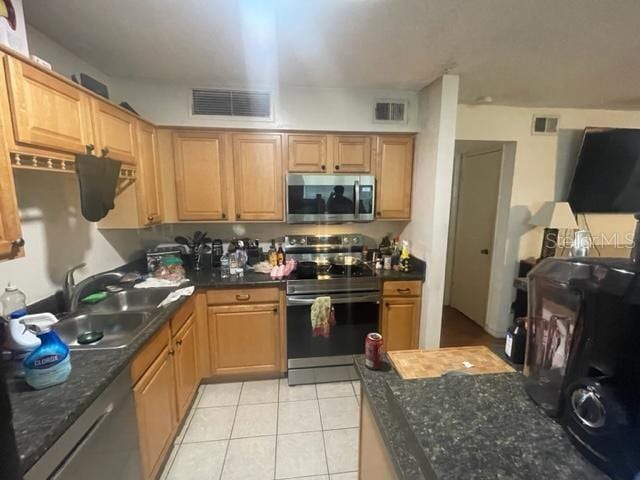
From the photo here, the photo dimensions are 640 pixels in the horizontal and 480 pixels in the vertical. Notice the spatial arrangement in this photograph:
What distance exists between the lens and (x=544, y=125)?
2.92 meters

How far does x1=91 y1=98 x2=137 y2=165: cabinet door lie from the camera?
1.66m

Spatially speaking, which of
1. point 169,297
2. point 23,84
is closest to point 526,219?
point 169,297

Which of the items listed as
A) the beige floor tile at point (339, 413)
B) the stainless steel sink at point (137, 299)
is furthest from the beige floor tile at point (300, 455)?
the stainless steel sink at point (137, 299)

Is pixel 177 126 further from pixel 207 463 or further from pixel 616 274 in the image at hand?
pixel 616 274

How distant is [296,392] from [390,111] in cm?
253

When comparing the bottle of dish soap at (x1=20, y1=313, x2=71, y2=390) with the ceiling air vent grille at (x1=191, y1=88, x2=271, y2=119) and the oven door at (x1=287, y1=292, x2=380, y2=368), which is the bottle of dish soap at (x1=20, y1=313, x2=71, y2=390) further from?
the ceiling air vent grille at (x1=191, y1=88, x2=271, y2=119)

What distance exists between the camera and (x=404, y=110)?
258 cm

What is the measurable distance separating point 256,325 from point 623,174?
3796 millimetres

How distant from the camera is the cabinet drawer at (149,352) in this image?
4.50 feet

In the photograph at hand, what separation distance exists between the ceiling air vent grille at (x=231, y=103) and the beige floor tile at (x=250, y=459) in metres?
2.44

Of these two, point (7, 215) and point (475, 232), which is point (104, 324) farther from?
point (475, 232)

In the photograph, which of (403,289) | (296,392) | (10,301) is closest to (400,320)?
(403,289)

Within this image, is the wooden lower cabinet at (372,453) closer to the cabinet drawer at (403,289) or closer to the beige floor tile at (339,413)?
the beige floor tile at (339,413)

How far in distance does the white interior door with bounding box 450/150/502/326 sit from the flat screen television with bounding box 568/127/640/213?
0.71 metres
